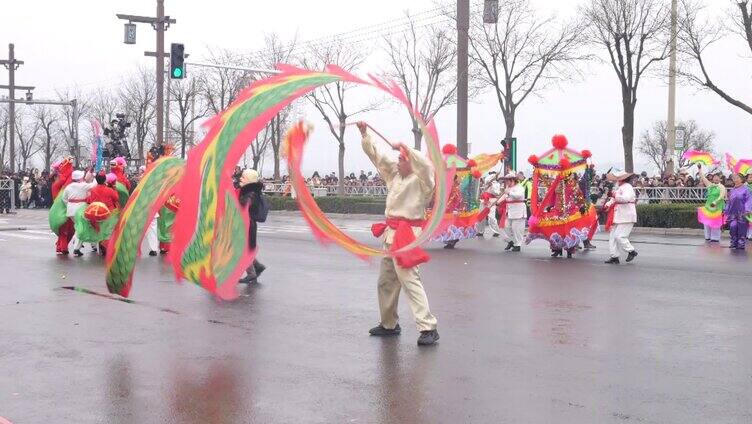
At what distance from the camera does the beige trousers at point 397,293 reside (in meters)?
8.09

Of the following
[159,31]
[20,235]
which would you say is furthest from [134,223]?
[159,31]

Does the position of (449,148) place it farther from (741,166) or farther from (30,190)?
(30,190)

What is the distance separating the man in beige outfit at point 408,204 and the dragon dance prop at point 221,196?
0.21 meters

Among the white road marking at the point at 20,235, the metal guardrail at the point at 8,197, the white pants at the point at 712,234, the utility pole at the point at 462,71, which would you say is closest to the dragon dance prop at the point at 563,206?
the white pants at the point at 712,234

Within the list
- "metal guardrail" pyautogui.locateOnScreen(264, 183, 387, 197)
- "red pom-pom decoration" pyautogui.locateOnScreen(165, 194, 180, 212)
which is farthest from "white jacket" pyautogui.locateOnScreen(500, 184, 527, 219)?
"metal guardrail" pyautogui.locateOnScreen(264, 183, 387, 197)

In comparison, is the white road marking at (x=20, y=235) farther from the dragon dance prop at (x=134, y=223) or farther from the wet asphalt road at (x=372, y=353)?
the dragon dance prop at (x=134, y=223)

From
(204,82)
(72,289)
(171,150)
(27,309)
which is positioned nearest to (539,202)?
(171,150)

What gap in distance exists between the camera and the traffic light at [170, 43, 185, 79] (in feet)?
88.7

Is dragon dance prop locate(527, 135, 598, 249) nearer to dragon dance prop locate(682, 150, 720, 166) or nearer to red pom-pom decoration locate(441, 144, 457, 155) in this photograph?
red pom-pom decoration locate(441, 144, 457, 155)

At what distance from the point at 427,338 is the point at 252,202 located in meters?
5.12

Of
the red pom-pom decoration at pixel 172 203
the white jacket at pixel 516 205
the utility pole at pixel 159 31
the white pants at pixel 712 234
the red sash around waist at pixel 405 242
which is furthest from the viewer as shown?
the utility pole at pixel 159 31

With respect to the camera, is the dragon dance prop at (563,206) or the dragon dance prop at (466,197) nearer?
the dragon dance prop at (563,206)

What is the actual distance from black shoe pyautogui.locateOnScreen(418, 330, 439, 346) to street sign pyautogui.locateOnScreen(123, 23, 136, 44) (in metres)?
25.5

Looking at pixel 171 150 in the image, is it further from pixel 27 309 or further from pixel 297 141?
pixel 297 141
